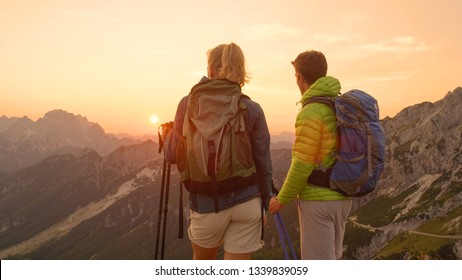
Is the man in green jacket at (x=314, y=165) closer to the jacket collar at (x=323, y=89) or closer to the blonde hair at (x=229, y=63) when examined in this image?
the jacket collar at (x=323, y=89)

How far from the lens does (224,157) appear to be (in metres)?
7.08

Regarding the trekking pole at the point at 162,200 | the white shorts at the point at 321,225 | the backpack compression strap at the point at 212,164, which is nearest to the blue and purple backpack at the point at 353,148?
the white shorts at the point at 321,225

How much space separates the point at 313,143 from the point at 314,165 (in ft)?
1.73

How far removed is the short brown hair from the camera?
7.86m

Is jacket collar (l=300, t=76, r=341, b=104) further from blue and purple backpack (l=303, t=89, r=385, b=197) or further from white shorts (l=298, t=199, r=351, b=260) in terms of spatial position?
white shorts (l=298, t=199, r=351, b=260)

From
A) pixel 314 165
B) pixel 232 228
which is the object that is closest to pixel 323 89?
pixel 314 165

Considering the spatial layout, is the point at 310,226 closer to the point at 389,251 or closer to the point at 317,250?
the point at 317,250

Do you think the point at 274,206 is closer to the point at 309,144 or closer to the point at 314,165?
the point at 314,165

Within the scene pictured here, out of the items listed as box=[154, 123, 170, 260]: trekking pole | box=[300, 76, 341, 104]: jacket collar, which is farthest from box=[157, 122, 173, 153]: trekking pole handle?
box=[300, 76, 341, 104]: jacket collar
